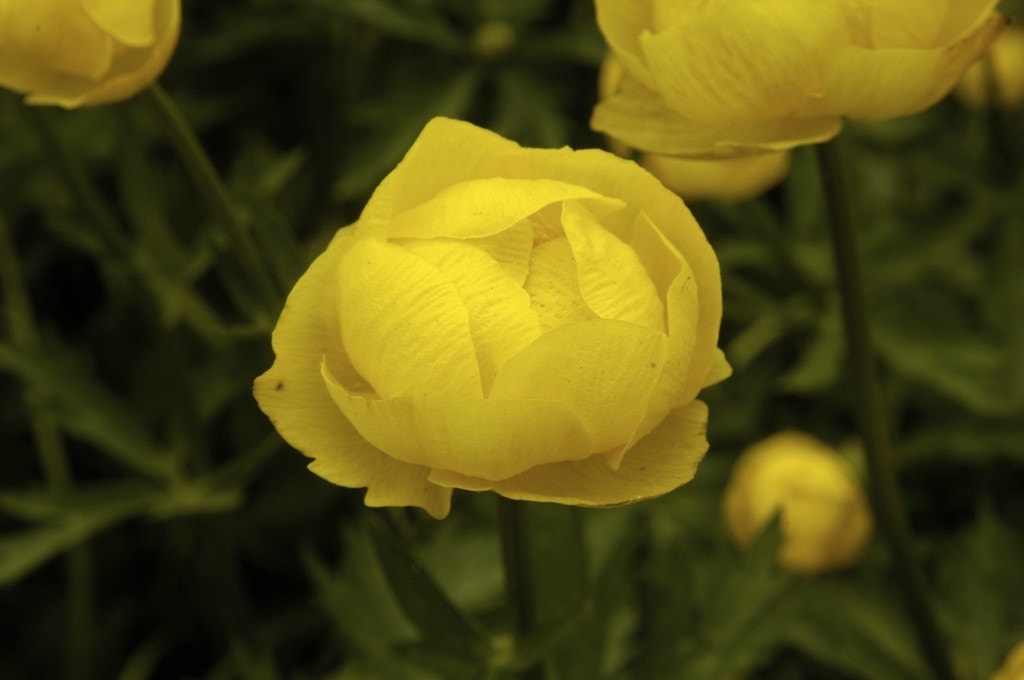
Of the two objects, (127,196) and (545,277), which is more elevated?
(545,277)

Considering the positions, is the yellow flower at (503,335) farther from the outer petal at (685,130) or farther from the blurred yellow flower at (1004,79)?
the blurred yellow flower at (1004,79)

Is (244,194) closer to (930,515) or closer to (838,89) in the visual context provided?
(838,89)

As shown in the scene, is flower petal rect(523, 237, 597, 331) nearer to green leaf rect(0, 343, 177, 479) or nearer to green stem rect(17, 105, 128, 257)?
green stem rect(17, 105, 128, 257)

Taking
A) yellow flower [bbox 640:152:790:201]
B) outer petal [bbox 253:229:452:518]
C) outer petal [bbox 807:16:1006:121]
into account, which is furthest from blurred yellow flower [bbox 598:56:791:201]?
outer petal [bbox 253:229:452:518]

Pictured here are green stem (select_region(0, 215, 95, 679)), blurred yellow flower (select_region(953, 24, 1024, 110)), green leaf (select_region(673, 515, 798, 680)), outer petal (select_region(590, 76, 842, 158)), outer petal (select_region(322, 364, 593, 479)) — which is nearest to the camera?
outer petal (select_region(322, 364, 593, 479))

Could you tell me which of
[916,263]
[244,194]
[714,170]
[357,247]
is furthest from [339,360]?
[916,263]

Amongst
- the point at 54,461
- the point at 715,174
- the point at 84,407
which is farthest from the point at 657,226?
the point at 54,461
